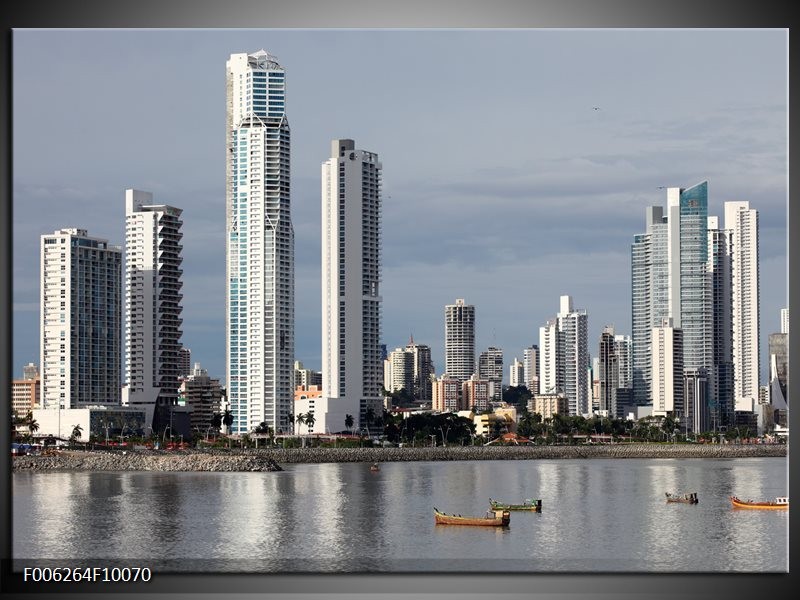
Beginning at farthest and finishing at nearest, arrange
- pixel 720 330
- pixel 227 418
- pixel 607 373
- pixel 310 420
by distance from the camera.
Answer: pixel 607 373, pixel 720 330, pixel 310 420, pixel 227 418

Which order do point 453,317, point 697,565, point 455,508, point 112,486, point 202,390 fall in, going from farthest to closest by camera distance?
1. point 453,317
2. point 202,390
3. point 112,486
4. point 455,508
5. point 697,565

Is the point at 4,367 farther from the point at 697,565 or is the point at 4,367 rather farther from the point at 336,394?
the point at 336,394

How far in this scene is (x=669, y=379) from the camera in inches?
2333

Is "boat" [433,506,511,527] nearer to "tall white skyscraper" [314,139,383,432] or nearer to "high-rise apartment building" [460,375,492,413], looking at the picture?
"tall white skyscraper" [314,139,383,432]

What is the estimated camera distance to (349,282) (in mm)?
48375

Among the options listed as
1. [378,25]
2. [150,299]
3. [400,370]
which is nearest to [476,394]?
[400,370]

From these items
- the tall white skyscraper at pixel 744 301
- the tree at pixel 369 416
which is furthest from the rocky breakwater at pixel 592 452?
the tall white skyscraper at pixel 744 301

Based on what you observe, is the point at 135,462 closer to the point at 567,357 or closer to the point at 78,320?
the point at 78,320

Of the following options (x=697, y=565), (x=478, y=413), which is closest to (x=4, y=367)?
(x=697, y=565)

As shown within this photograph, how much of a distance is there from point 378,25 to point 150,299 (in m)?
41.6

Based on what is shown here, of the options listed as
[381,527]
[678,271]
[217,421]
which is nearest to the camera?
[381,527]

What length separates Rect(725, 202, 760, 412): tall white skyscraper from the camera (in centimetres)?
5000

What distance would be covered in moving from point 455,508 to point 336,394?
1207 inches

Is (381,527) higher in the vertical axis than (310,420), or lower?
lower
